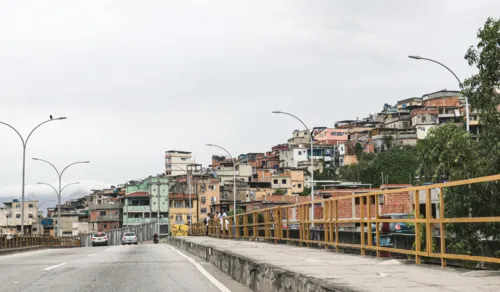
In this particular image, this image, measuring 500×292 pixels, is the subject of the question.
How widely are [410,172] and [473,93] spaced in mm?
87314

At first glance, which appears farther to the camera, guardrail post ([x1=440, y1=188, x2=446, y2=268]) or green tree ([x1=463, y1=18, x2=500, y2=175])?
green tree ([x1=463, y1=18, x2=500, y2=175])

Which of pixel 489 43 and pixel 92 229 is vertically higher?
pixel 489 43

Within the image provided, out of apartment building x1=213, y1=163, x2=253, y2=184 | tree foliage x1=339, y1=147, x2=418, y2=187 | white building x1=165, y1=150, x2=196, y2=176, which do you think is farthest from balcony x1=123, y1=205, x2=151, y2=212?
white building x1=165, y1=150, x2=196, y2=176

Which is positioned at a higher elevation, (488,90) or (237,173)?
(237,173)

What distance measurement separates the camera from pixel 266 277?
10227 mm

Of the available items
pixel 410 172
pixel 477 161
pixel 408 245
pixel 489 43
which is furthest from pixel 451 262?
pixel 410 172

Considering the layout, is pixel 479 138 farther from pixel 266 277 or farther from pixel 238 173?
pixel 238 173

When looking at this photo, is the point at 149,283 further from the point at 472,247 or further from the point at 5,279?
the point at 472,247

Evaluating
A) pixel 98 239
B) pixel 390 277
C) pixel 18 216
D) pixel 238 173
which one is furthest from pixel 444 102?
pixel 390 277

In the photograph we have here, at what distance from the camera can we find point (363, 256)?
13328 millimetres

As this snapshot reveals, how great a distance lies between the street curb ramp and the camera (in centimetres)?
772

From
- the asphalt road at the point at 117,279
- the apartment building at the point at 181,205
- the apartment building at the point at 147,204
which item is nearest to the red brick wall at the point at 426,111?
the apartment building at the point at 181,205

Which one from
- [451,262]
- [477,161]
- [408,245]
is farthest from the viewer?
[477,161]

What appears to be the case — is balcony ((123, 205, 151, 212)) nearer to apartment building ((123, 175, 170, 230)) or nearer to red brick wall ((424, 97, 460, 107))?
apartment building ((123, 175, 170, 230))
